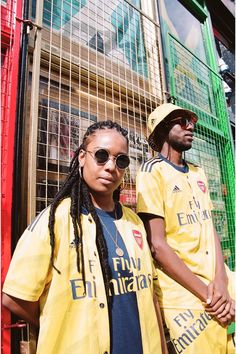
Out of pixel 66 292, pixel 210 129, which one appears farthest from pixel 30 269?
pixel 210 129

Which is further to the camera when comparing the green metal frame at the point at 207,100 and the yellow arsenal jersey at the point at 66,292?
the green metal frame at the point at 207,100

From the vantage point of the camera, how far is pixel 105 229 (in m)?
1.24

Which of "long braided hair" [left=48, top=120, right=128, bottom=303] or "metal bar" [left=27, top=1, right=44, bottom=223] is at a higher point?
"metal bar" [left=27, top=1, right=44, bottom=223]

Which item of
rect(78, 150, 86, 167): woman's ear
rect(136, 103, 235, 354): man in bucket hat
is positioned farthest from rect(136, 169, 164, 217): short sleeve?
rect(78, 150, 86, 167): woman's ear

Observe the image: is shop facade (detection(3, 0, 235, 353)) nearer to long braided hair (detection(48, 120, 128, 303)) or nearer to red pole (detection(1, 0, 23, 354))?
red pole (detection(1, 0, 23, 354))

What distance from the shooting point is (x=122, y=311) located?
3.59 ft

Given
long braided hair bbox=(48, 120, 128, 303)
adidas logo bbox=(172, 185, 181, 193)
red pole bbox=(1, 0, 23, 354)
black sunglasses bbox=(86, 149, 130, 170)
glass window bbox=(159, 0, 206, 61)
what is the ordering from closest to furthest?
long braided hair bbox=(48, 120, 128, 303), black sunglasses bbox=(86, 149, 130, 170), red pole bbox=(1, 0, 23, 354), adidas logo bbox=(172, 185, 181, 193), glass window bbox=(159, 0, 206, 61)

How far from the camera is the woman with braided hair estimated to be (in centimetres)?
99

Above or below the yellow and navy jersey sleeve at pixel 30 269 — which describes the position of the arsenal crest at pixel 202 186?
above

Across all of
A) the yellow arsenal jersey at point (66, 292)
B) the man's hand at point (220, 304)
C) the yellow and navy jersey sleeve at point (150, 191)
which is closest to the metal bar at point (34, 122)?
the yellow arsenal jersey at point (66, 292)

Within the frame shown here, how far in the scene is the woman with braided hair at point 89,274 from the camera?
3.24 ft

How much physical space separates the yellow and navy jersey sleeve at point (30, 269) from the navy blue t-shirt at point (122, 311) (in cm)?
28

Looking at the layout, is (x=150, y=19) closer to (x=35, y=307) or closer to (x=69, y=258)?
(x=69, y=258)

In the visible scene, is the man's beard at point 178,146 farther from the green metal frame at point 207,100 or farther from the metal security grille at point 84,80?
the green metal frame at point 207,100
